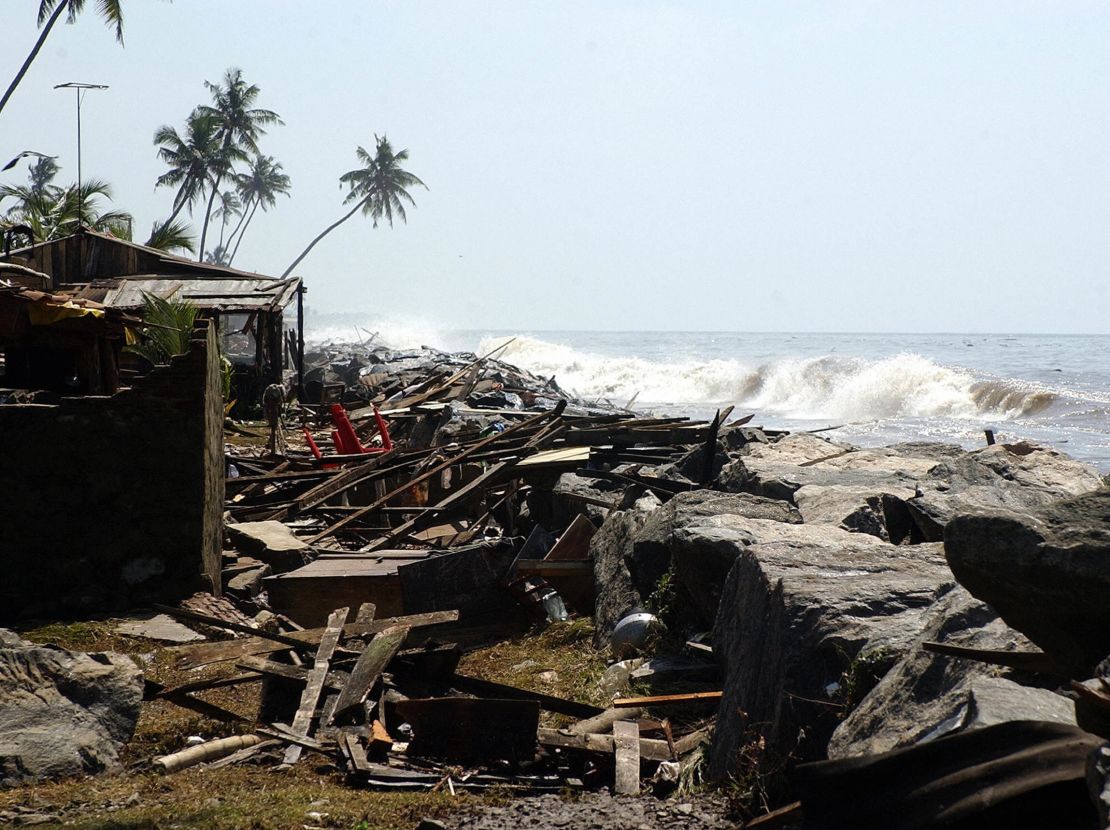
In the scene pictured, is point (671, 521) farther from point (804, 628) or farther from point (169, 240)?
point (169, 240)

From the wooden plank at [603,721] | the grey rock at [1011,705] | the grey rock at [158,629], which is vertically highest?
the grey rock at [1011,705]

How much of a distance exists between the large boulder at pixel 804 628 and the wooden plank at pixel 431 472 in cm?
572

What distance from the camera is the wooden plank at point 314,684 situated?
498cm

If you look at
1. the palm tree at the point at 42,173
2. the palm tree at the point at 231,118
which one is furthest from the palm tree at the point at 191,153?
the palm tree at the point at 42,173

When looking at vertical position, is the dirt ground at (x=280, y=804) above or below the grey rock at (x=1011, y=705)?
below

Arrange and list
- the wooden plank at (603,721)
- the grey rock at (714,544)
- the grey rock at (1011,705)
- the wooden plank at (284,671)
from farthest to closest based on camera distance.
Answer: the grey rock at (714,544)
the wooden plank at (284,671)
the wooden plank at (603,721)
the grey rock at (1011,705)

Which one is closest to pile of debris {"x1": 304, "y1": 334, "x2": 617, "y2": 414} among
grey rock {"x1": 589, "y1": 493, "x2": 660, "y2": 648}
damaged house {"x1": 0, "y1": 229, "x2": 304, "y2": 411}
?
damaged house {"x1": 0, "y1": 229, "x2": 304, "y2": 411}

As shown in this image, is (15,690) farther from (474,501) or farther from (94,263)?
(94,263)

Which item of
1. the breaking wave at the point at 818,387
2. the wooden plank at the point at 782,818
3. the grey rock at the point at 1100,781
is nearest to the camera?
the grey rock at the point at 1100,781

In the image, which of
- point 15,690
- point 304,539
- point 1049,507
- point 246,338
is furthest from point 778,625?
point 246,338

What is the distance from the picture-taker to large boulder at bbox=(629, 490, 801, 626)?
624 cm

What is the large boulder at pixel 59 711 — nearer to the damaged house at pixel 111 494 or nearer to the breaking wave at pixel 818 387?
the damaged house at pixel 111 494

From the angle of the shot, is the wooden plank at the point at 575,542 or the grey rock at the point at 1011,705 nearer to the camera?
the grey rock at the point at 1011,705

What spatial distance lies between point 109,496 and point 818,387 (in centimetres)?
3530
